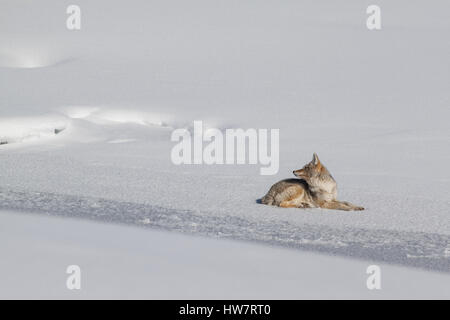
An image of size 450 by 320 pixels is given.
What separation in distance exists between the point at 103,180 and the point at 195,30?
31.8ft

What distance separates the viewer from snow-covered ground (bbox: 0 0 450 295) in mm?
6426

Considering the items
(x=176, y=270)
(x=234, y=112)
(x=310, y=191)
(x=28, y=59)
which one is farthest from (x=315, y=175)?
(x=28, y=59)

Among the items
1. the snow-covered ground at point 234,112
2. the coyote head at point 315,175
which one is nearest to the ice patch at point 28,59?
the snow-covered ground at point 234,112

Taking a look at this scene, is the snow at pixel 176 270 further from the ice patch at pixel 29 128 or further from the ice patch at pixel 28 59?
the ice patch at pixel 28 59

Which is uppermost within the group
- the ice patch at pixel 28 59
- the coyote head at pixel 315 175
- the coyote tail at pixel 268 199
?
the ice patch at pixel 28 59

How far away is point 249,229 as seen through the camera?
5.98m

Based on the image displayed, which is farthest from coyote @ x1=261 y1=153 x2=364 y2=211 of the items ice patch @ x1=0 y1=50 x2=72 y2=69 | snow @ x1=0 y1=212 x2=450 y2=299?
ice patch @ x1=0 y1=50 x2=72 y2=69

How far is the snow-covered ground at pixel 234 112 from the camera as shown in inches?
253

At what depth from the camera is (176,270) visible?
4766 mm

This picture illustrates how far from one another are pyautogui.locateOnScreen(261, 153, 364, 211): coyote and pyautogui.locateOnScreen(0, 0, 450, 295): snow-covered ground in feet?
0.43

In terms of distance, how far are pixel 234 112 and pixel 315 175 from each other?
5.77 metres

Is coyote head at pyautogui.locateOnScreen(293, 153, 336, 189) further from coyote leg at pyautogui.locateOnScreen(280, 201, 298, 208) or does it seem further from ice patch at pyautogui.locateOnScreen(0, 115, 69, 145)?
ice patch at pyautogui.locateOnScreen(0, 115, 69, 145)

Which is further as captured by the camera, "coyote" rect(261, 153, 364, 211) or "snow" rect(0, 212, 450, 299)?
"coyote" rect(261, 153, 364, 211)

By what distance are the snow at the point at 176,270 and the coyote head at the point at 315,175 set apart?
4.31ft
